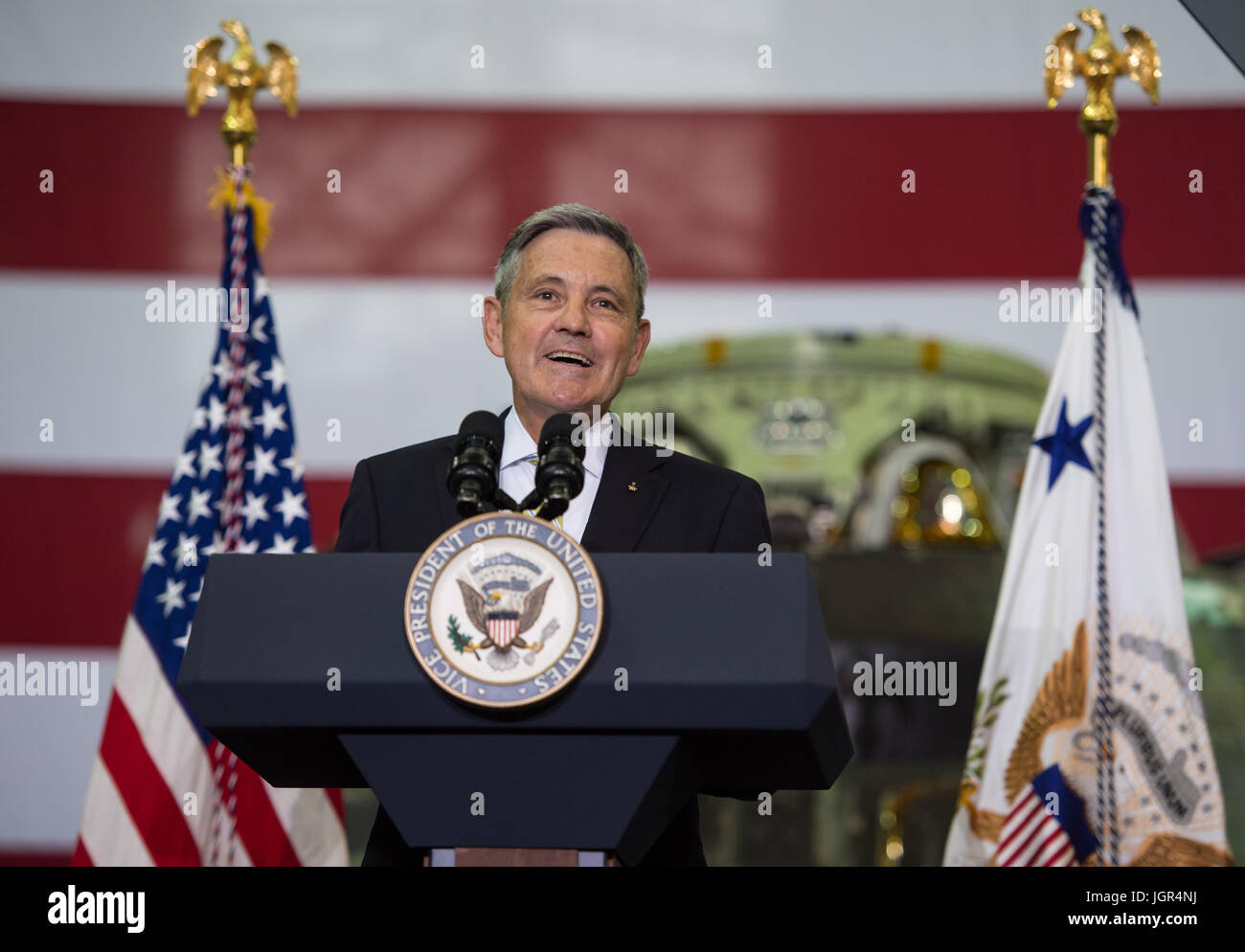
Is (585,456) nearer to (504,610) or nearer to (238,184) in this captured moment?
(504,610)

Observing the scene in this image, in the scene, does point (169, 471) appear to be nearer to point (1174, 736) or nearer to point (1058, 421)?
point (1058, 421)

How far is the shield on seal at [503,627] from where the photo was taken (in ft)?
3.64

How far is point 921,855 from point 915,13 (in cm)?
261

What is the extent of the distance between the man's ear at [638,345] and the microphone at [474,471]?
1.19ft

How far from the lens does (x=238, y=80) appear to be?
3.31 m

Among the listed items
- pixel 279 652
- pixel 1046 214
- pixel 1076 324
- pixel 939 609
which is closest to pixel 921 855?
pixel 939 609

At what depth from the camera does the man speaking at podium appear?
1500 millimetres

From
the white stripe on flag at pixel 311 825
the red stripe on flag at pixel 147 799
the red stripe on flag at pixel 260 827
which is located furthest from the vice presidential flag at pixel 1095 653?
the red stripe on flag at pixel 147 799

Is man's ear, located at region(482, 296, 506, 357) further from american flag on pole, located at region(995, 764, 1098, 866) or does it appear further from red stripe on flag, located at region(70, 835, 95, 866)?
red stripe on flag, located at region(70, 835, 95, 866)

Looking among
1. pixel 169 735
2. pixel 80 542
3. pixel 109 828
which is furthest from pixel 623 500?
pixel 80 542

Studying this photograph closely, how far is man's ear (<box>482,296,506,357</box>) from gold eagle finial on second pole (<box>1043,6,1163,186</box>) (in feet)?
6.44

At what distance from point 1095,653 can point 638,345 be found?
5.88 ft

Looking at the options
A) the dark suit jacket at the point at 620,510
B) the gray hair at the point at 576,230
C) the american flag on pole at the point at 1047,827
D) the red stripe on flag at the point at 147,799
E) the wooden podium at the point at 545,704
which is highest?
the gray hair at the point at 576,230

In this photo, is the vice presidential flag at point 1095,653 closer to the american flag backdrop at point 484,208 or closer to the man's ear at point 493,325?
the american flag backdrop at point 484,208
